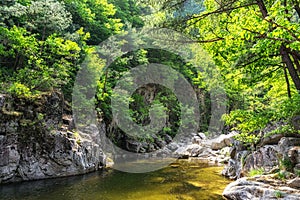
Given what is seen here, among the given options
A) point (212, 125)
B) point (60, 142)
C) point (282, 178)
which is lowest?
point (282, 178)

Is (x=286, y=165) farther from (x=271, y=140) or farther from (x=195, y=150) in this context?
(x=195, y=150)

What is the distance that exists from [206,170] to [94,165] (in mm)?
6213

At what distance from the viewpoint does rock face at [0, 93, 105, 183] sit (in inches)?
404

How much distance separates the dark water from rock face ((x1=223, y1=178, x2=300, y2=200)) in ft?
2.28

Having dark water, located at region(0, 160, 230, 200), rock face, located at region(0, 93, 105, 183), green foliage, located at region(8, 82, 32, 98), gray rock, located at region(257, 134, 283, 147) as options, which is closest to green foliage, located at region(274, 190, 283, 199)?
Result: dark water, located at region(0, 160, 230, 200)

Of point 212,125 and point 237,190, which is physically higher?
point 212,125

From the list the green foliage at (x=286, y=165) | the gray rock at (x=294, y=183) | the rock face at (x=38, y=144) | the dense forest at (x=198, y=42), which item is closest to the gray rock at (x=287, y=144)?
the green foliage at (x=286, y=165)

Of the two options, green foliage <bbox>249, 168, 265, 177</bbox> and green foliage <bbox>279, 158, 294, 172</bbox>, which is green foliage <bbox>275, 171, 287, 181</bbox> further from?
green foliage <bbox>249, 168, 265, 177</bbox>

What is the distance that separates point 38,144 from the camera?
11.3 meters

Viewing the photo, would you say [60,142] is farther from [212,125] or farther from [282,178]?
[212,125]

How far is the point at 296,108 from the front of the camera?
657cm

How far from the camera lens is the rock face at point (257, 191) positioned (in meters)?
6.68

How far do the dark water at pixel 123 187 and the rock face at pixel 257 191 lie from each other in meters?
0.70

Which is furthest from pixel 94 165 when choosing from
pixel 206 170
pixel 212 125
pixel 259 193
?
pixel 212 125
